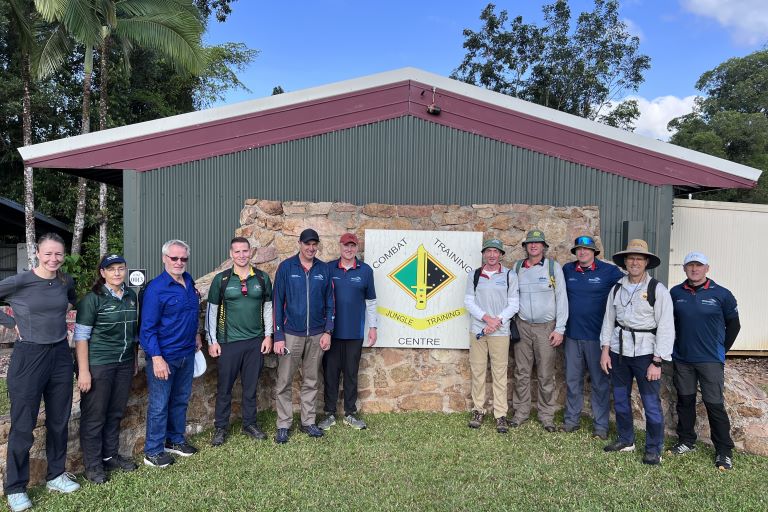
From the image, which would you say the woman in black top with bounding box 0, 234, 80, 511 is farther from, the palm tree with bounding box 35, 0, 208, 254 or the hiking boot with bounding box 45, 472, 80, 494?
the palm tree with bounding box 35, 0, 208, 254

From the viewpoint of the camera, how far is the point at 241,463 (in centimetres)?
399

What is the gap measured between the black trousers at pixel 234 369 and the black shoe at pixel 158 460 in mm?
531

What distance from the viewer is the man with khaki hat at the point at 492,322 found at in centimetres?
478

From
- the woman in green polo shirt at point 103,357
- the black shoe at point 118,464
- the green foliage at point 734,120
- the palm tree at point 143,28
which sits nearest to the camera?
the woman in green polo shirt at point 103,357

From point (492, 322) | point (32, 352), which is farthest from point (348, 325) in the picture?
point (32, 352)

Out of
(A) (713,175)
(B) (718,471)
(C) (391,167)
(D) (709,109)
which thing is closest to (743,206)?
(A) (713,175)

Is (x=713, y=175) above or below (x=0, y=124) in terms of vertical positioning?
below

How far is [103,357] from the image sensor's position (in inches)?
141

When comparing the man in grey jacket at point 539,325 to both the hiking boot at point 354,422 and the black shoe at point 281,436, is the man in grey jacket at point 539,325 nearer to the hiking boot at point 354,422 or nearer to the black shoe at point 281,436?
the hiking boot at point 354,422

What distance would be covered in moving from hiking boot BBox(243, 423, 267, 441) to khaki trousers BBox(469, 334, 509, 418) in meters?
2.07

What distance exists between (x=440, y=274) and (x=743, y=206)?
245 inches

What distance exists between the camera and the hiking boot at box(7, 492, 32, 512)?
3191 mm

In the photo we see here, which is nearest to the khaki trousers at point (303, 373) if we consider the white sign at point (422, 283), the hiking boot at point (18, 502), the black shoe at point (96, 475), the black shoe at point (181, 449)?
the black shoe at point (181, 449)

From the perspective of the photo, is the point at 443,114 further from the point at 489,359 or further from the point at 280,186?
the point at 489,359
